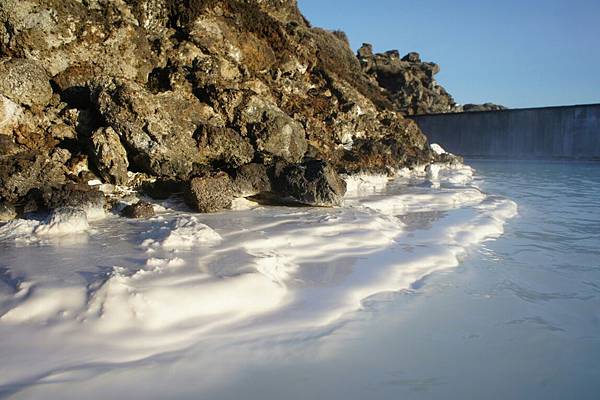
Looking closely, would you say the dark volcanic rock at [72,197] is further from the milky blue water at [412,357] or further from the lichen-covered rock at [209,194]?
the milky blue water at [412,357]

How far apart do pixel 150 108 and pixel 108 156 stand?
96 centimetres

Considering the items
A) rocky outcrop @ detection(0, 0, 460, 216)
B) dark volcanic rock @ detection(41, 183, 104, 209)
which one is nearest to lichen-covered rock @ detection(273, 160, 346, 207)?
rocky outcrop @ detection(0, 0, 460, 216)

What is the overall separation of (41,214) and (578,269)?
5.51 meters

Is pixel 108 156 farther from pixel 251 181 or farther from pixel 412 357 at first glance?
pixel 412 357

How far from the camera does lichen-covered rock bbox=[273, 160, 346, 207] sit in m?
6.20

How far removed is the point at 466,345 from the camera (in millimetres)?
2293

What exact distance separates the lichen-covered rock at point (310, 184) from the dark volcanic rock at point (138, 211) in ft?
6.39

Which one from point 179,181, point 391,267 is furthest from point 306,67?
point 391,267

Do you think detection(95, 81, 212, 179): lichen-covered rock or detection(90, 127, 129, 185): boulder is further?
detection(95, 81, 212, 179): lichen-covered rock

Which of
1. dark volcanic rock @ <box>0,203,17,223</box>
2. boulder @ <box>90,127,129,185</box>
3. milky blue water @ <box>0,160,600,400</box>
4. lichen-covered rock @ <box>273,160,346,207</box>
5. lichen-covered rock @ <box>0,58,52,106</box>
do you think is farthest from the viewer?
lichen-covered rock @ <box>273,160,346,207</box>

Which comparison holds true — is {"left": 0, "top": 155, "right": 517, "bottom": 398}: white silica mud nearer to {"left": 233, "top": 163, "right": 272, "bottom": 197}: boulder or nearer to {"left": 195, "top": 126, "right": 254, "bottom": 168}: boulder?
{"left": 233, "top": 163, "right": 272, "bottom": 197}: boulder

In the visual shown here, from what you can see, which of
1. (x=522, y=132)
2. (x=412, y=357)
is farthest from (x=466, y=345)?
(x=522, y=132)

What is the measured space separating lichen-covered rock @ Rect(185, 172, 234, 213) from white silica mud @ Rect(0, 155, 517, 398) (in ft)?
1.47

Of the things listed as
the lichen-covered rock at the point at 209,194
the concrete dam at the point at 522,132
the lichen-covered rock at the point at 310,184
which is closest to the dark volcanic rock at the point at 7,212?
the lichen-covered rock at the point at 209,194
